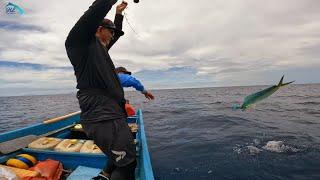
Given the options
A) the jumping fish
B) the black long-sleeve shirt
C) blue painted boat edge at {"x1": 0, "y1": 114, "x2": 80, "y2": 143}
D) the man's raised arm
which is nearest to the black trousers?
the black long-sleeve shirt

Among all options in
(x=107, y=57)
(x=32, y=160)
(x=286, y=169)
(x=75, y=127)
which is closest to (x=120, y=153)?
(x=107, y=57)

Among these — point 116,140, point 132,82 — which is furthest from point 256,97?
point 116,140

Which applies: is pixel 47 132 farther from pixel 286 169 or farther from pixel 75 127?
pixel 286 169

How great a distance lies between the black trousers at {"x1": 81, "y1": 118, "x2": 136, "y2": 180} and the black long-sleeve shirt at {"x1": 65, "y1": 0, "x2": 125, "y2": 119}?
0.12 metres

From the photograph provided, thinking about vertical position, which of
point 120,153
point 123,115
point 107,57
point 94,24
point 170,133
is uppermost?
point 94,24

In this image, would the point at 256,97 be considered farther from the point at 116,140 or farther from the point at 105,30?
the point at 105,30

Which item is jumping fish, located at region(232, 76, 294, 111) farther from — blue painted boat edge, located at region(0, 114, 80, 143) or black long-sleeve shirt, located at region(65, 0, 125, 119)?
blue painted boat edge, located at region(0, 114, 80, 143)

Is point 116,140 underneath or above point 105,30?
underneath

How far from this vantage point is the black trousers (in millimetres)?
2688

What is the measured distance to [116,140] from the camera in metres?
2.68

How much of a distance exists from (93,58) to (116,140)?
0.90 m

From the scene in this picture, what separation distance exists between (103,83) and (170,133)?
37.4ft


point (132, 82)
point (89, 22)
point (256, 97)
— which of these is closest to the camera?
point (89, 22)

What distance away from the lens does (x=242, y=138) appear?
38.1 ft
